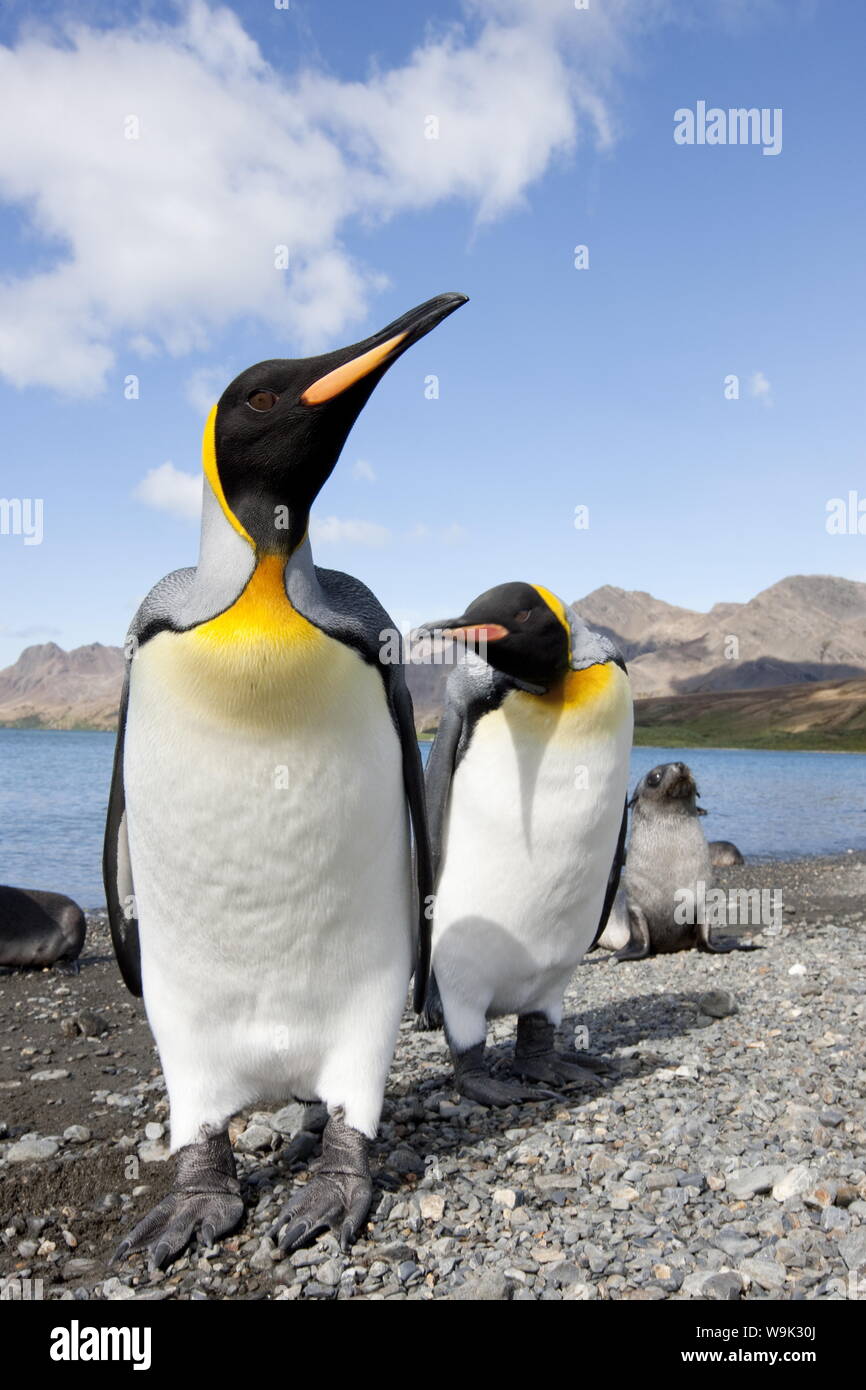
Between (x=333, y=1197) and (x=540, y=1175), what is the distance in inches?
29.1

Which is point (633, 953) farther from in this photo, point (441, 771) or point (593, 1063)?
point (441, 771)

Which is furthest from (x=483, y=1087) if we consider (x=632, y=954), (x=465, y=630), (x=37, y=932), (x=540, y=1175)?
(x=37, y=932)

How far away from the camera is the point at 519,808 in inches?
167

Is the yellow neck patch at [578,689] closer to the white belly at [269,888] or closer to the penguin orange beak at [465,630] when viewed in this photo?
the penguin orange beak at [465,630]

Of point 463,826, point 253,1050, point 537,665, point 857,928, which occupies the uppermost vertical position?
point 537,665

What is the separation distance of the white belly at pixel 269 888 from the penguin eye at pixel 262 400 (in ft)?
2.33

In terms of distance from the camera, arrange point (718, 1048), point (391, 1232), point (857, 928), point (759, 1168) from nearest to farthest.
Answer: point (391, 1232) → point (759, 1168) → point (718, 1048) → point (857, 928)

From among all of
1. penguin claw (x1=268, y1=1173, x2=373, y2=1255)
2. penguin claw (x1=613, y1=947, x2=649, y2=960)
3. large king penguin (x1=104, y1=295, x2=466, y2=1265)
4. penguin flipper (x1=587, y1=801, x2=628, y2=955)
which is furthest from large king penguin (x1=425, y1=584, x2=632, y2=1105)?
penguin claw (x1=613, y1=947, x2=649, y2=960)

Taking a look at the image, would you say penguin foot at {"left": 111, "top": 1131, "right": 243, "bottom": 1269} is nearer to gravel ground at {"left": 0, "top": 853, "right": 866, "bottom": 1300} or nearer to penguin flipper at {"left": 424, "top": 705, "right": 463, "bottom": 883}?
gravel ground at {"left": 0, "top": 853, "right": 866, "bottom": 1300}

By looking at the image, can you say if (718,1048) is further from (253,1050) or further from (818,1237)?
(253,1050)

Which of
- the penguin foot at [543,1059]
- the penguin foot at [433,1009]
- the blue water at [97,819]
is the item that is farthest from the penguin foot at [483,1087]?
the blue water at [97,819]

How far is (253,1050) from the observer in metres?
3.19
